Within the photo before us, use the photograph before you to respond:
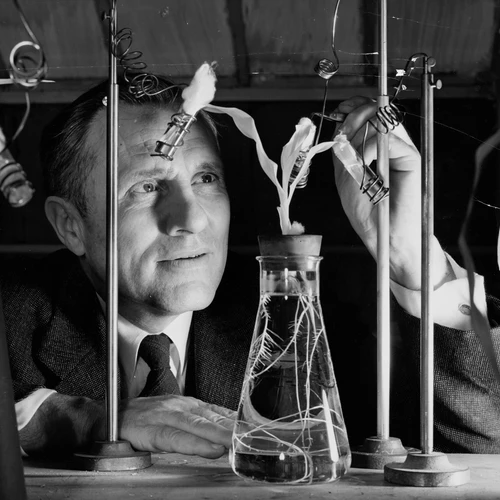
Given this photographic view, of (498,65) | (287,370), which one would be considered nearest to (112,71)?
(287,370)

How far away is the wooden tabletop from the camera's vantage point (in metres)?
0.57

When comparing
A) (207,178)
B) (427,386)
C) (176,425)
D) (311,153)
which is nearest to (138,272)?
(207,178)

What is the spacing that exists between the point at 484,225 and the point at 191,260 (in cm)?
35

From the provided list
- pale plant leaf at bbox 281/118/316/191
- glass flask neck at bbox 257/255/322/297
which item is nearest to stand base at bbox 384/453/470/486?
glass flask neck at bbox 257/255/322/297

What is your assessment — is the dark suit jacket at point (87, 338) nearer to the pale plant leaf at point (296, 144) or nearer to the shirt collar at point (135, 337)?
the shirt collar at point (135, 337)

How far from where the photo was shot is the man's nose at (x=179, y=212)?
95 centimetres

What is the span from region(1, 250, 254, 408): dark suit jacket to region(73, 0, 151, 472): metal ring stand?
1.17 ft

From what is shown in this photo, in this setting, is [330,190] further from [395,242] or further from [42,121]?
[42,121]

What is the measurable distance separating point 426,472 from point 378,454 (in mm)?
83

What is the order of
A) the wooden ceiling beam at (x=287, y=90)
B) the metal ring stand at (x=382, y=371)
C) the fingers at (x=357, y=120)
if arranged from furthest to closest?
the wooden ceiling beam at (x=287, y=90), the fingers at (x=357, y=120), the metal ring stand at (x=382, y=371)

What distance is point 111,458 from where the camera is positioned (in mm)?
641

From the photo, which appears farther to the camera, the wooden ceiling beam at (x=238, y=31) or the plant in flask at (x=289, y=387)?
the wooden ceiling beam at (x=238, y=31)

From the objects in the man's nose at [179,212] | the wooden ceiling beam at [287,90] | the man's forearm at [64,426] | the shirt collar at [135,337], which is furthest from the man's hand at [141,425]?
the wooden ceiling beam at [287,90]

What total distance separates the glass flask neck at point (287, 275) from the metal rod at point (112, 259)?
0.12 metres
